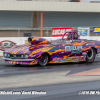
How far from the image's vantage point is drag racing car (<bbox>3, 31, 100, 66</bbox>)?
10852 millimetres

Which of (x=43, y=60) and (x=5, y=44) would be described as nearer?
(x=43, y=60)

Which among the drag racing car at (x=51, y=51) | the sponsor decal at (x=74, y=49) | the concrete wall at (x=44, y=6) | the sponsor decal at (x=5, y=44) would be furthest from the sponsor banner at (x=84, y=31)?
the sponsor decal at (x=74, y=49)

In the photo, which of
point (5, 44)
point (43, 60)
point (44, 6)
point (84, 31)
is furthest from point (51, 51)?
point (44, 6)

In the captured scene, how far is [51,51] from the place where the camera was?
11375 millimetres

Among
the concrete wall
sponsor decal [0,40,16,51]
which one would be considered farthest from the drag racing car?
the concrete wall

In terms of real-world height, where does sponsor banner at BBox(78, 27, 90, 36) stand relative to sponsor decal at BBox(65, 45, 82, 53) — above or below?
above

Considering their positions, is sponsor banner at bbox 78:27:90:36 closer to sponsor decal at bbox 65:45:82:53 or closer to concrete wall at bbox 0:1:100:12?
concrete wall at bbox 0:1:100:12

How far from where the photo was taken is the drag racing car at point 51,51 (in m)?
10.9

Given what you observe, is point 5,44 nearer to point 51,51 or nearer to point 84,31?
point 51,51

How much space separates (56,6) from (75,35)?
58.4 ft

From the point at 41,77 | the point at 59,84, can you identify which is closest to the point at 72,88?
the point at 59,84

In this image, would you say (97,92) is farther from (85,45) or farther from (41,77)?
(85,45)

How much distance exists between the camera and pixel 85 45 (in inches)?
493

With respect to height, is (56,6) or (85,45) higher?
(56,6)
